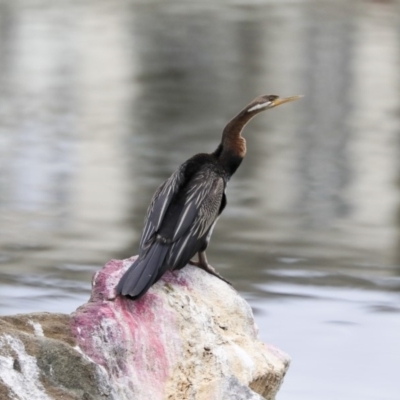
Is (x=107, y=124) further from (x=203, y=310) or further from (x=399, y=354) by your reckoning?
(x=203, y=310)

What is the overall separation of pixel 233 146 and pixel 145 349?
1351 millimetres

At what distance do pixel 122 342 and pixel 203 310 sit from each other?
0.53 m

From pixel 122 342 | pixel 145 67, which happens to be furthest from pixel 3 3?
pixel 122 342

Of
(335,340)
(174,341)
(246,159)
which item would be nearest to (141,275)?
(174,341)

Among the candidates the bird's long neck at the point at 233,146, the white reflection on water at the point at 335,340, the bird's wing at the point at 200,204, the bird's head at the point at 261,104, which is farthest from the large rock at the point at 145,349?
the white reflection on water at the point at 335,340

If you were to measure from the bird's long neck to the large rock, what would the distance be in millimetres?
647

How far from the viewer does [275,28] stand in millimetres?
20859

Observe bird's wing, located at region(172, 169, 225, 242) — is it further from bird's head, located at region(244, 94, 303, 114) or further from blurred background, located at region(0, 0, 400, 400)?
blurred background, located at region(0, 0, 400, 400)

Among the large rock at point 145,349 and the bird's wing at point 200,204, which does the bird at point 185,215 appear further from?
the large rock at point 145,349

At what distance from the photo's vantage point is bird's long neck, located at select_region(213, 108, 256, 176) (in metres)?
6.04

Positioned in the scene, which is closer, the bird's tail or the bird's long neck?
the bird's tail

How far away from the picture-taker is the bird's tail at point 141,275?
5180 millimetres

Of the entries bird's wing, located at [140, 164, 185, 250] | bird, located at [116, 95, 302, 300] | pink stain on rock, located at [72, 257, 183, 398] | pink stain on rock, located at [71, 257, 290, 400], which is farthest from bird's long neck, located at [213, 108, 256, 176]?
pink stain on rock, located at [72, 257, 183, 398]

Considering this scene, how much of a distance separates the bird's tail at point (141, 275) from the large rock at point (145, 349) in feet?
0.21
